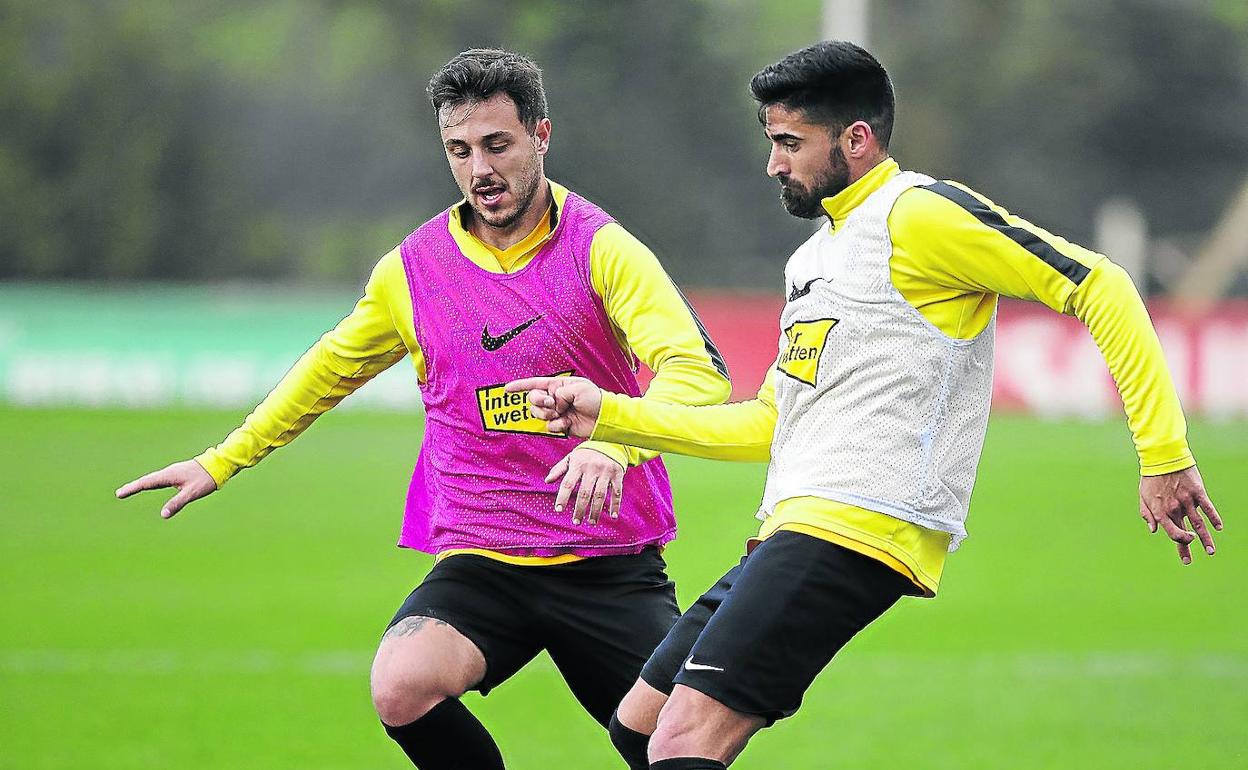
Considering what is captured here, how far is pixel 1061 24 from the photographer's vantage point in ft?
146

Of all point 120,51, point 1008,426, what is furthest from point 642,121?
point 1008,426

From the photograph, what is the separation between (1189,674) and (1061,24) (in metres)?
36.6

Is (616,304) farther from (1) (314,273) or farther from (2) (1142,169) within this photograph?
(2) (1142,169)

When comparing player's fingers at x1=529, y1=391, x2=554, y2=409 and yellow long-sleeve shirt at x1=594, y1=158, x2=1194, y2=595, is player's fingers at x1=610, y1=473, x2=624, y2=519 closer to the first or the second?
yellow long-sleeve shirt at x1=594, y1=158, x2=1194, y2=595

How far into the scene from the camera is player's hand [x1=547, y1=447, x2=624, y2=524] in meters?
4.50

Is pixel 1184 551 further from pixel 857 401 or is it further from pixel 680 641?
pixel 680 641

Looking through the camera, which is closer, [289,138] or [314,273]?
[314,273]

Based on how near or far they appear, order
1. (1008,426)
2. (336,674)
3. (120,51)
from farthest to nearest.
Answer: (120,51) → (1008,426) → (336,674)

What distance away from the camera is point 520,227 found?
17.5 feet

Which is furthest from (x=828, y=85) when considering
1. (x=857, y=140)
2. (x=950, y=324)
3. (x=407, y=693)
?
(x=407, y=693)

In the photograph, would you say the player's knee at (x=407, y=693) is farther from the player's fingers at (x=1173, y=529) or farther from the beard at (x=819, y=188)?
the player's fingers at (x=1173, y=529)

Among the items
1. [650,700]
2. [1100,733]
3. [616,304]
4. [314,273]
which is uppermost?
[616,304]

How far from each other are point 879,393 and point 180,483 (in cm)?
208

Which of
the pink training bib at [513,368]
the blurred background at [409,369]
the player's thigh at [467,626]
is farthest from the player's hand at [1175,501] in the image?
the blurred background at [409,369]
